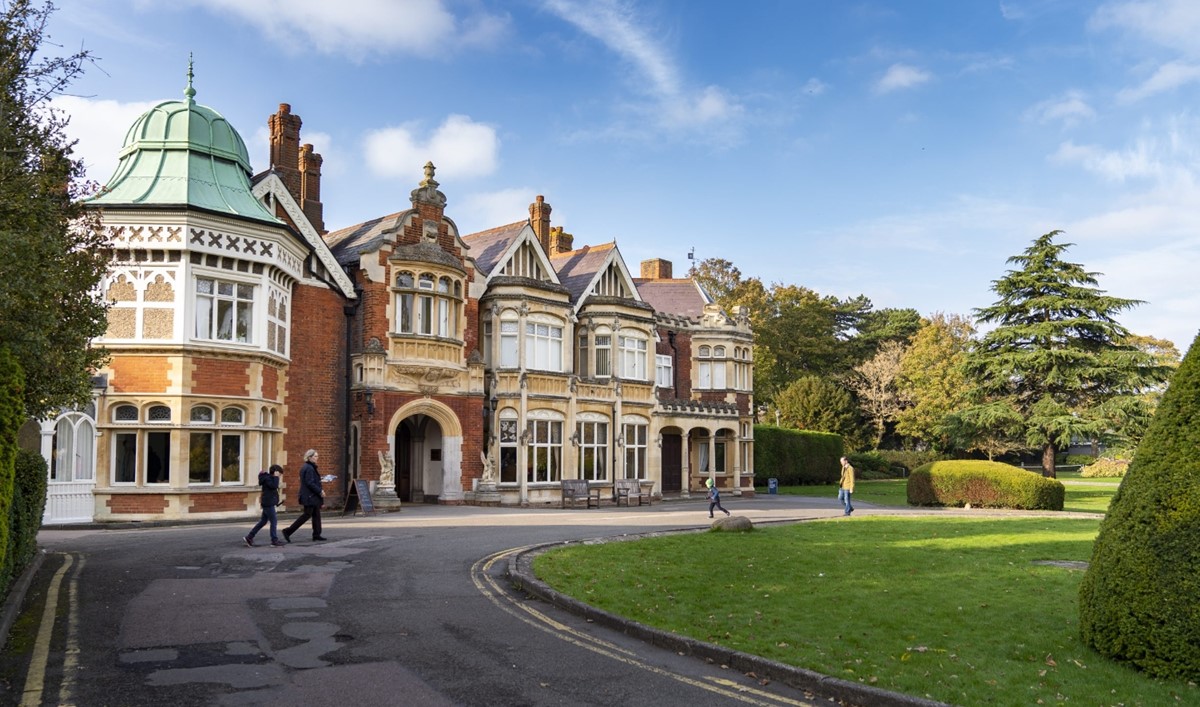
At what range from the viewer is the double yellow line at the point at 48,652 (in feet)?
23.8

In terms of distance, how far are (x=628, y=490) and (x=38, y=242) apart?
87.6ft

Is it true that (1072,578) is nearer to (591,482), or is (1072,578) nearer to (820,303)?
(591,482)

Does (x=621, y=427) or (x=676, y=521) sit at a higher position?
(x=621, y=427)

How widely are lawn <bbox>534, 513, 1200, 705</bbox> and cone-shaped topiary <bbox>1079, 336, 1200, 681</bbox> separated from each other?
0.88ft

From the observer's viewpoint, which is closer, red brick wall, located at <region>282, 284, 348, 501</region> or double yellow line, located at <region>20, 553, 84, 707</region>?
double yellow line, located at <region>20, 553, 84, 707</region>

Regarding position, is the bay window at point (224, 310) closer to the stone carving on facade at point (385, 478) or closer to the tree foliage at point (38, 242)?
the stone carving on facade at point (385, 478)

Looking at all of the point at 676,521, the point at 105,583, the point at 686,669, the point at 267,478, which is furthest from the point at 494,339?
the point at 686,669

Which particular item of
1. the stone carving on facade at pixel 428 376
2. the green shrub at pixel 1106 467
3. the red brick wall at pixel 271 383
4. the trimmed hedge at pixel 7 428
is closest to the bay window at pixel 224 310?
the red brick wall at pixel 271 383

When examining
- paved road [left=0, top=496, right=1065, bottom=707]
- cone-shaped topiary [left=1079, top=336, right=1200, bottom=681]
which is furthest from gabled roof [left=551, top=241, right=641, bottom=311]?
cone-shaped topiary [left=1079, top=336, right=1200, bottom=681]

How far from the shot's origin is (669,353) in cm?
4328

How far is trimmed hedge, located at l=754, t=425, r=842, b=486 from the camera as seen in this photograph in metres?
50.2

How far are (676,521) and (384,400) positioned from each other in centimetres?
1034

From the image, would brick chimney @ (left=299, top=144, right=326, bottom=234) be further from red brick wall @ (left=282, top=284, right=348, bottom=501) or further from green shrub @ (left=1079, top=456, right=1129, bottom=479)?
green shrub @ (left=1079, top=456, right=1129, bottom=479)

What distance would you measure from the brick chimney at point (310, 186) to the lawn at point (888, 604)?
18826mm
